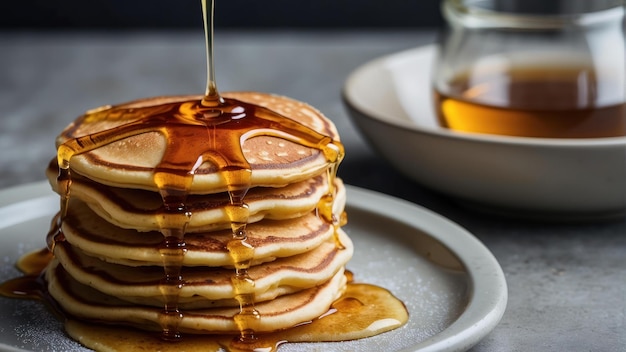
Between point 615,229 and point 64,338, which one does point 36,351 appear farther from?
point 615,229

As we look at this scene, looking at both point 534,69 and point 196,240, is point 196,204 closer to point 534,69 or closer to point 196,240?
point 196,240

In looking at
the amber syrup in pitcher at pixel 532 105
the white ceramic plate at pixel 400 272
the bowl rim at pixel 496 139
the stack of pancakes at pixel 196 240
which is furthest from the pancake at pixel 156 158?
the amber syrup in pitcher at pixel 532 105

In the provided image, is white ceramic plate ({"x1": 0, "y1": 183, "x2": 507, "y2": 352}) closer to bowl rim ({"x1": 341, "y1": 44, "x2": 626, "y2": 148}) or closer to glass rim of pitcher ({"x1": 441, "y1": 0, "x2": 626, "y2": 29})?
bowl rim ({"x1": 341, "y1": 44, "x2": 626, "y2": 148})

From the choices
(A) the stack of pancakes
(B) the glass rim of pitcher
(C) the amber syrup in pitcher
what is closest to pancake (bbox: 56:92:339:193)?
(A) the stack of pancakes

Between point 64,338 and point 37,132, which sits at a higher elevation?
point 64,338

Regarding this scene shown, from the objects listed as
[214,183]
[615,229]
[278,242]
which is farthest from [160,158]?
[615,229]

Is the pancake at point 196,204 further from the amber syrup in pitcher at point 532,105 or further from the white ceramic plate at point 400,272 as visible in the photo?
the amber syrup in pitcher at point 532,105
